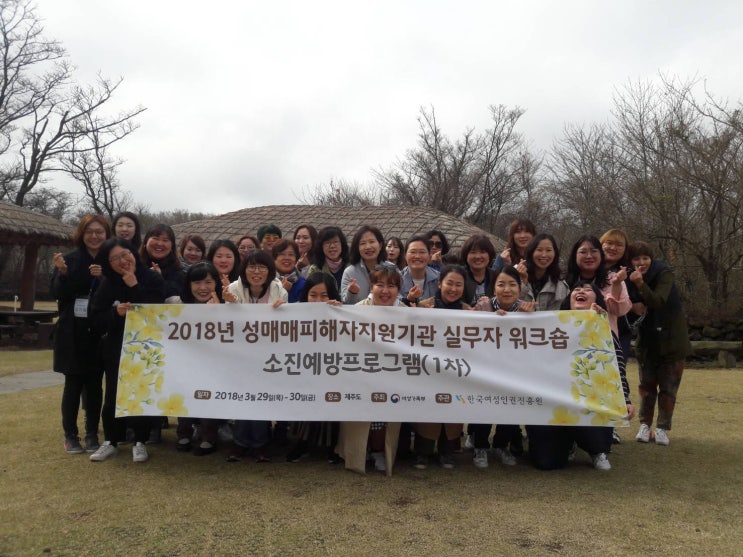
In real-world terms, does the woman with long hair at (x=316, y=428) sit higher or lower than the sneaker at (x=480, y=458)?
higher

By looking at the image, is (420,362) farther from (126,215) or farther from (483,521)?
(126,215)

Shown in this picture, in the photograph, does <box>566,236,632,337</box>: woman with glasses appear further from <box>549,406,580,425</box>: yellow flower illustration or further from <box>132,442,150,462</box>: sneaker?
<box>132,442,150,462</box>: sneaker

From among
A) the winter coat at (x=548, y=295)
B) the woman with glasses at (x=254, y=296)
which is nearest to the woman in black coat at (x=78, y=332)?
the woman with glasses at (x=254, y=296)

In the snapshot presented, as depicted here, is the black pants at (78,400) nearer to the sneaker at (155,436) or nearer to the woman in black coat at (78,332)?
the woman in black coat at (78,332)

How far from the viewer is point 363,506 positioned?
306 cm

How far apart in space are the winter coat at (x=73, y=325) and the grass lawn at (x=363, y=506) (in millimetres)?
682

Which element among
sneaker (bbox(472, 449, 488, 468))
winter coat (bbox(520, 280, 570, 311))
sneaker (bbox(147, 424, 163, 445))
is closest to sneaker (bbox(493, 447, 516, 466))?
sneaker (bbox(472, 449, 488, 468))

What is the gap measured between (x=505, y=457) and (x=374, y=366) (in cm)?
119

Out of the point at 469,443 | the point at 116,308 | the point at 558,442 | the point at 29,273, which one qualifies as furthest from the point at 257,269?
the point at 29,273

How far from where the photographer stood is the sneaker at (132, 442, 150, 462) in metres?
3.84

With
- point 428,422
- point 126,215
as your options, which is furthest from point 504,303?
point 126,215

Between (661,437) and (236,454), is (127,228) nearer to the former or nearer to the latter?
(236,454)

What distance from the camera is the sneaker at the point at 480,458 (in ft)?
12.4

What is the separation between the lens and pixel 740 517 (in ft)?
9.64
